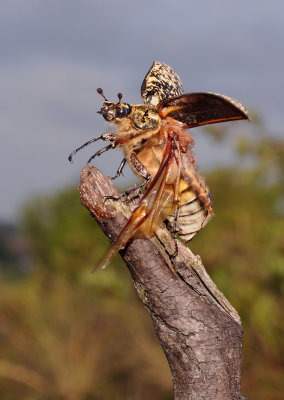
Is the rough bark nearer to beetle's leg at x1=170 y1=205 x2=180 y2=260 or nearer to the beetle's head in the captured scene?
beetle's leg at x1=170 y1=205 x2=180 y2=260

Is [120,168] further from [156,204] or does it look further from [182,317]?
[182,317]

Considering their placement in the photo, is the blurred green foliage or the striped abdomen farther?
the blurred green foliage

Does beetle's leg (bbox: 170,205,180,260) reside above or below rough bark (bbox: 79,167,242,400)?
above

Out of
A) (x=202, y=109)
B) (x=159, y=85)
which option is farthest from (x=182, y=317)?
(x=159, y=85)

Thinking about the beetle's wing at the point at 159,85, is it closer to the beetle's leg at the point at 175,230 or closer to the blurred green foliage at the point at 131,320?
the beetle's leg at the point at 175,230

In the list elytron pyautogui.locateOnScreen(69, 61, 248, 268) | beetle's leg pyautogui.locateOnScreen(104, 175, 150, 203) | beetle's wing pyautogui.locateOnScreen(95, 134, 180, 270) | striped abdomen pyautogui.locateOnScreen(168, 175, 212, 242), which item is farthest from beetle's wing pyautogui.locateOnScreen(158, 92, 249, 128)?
beetle's leg pyautogui.locateOnScreen(104, 175, 150, 203)

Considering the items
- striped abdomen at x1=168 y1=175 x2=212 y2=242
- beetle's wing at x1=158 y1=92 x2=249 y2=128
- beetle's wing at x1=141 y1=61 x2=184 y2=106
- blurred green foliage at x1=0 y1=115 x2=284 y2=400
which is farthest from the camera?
blurred green foliage at x1=0 y1=115 x2=284 y2=400

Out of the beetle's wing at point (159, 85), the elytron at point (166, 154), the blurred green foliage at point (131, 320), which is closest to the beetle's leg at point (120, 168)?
the elytron at point (166, 154)

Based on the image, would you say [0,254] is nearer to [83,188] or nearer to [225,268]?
[225,268]
